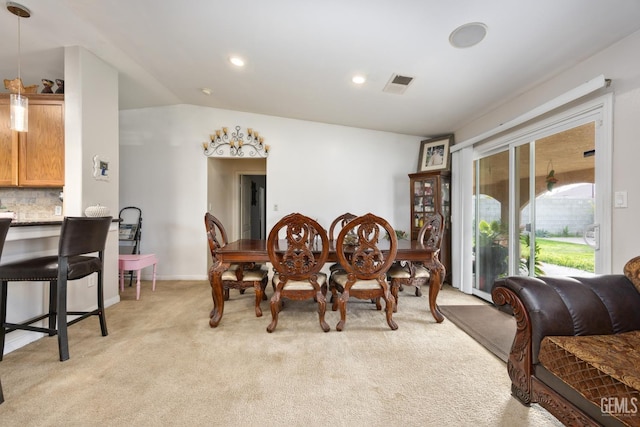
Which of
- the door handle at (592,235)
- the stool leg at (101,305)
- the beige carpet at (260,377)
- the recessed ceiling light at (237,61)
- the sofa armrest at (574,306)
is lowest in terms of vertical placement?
Result: the beige carpet at (260,377)

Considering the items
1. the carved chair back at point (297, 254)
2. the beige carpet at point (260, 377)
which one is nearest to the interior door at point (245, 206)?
the beige carpet at point (260, 377)

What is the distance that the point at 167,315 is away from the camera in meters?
2.64

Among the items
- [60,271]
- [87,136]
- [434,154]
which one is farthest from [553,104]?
[87,136]

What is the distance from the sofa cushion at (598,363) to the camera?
939 millimetres

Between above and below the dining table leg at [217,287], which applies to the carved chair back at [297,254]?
above

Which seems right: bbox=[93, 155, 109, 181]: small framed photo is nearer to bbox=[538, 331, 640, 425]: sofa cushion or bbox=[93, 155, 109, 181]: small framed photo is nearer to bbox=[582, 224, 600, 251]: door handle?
bbox=[538, 331, 640, 425]: sofa cushion

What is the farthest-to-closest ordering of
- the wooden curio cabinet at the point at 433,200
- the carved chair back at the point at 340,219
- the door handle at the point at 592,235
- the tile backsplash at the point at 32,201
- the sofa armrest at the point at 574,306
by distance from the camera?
the wooden curio cabinet at the point at 433,200
the carved chair back at the point at 340,219
the tile backsplash at the point at 32,201
the door handle at the point at 592,235
the sofa armrest at the point at 574,306

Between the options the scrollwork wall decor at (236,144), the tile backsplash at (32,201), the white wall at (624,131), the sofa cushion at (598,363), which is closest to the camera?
the sofa cushion at (598,363)

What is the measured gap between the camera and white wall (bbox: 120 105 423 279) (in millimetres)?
4145

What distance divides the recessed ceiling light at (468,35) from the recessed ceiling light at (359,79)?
90 cm

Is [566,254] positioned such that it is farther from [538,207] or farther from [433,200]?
[433,200]

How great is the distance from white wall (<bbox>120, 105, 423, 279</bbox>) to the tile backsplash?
1.14m

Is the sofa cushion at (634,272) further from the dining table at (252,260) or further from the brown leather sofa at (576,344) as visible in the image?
the dining table at (252,260)

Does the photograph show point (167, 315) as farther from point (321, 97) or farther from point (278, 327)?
point (321, 97)
